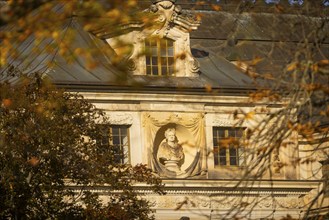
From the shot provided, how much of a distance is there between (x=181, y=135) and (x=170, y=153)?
36.8 inches

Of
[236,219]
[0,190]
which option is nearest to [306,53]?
[236,219]

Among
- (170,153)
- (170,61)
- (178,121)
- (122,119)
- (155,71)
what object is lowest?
(170,153)

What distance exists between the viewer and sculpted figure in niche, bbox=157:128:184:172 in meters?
59.2

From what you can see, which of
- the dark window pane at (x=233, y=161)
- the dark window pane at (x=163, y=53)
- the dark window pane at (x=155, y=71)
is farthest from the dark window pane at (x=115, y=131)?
the dark window pane at (x=233, y=161)

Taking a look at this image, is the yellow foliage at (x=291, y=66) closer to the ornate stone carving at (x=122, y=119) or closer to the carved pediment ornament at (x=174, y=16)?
the carved pediment ornament at (x=174, y=16)

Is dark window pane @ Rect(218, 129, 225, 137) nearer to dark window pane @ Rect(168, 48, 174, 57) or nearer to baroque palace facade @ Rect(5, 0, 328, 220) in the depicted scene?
baroque palace facade @ Rect(5, 0, 328, 220)

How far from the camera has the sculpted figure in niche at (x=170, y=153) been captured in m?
59.2

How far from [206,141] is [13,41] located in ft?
125

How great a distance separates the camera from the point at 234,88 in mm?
59688

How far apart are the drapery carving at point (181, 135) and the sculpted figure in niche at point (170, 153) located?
166mm

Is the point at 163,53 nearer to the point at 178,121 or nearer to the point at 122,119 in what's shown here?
the point at 178,121

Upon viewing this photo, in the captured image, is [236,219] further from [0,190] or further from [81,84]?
[81,84]

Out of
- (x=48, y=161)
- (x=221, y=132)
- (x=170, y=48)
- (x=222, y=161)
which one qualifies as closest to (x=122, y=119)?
(x=170, y=48)

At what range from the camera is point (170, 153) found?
59.3m
